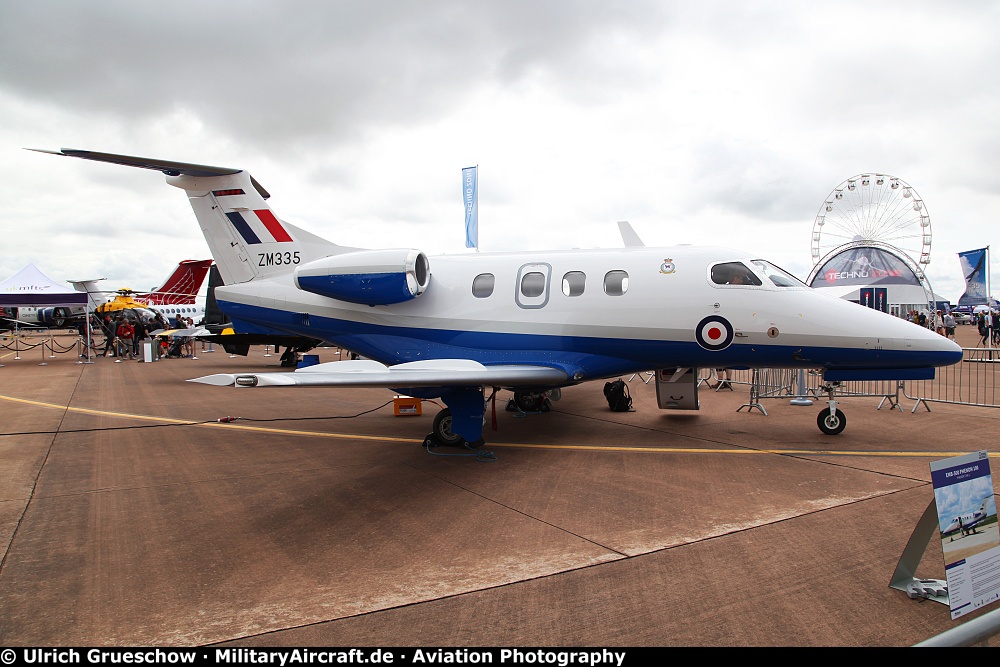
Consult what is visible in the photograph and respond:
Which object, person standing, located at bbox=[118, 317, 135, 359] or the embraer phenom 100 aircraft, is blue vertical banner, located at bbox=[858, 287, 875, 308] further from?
person standing, located at bbox=[118, 317, 135, 359]

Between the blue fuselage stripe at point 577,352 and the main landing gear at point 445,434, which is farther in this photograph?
the main landing gear at point 445,434

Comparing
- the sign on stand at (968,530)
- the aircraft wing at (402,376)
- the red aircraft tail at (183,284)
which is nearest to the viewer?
the sign on stand at (968,530)

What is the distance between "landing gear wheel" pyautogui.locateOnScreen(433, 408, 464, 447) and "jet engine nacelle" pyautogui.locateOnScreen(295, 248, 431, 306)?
2.07 m

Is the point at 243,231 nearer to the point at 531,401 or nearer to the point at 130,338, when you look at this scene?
the point at 531,401

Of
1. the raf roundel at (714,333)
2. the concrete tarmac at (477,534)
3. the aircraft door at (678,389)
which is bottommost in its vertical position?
the concrete tarmac at (477,534)

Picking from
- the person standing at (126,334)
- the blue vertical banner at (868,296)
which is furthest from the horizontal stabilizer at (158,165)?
the person standing at (126,334)

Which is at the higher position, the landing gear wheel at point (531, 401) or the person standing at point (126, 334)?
the person standing at point (126, 334)

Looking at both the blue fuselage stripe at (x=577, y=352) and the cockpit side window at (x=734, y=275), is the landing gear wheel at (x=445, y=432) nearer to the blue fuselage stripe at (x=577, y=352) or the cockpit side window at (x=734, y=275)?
the blue fuselage stripe at (x=577, y=352)

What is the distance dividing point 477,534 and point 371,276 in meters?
5.39

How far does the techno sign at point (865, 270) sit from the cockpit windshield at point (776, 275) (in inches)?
2212

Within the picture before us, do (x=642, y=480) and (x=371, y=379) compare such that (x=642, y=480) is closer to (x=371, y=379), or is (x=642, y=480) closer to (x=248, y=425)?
(x=371, y=379)

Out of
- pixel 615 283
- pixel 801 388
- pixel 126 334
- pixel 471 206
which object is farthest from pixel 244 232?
pixel 126 334

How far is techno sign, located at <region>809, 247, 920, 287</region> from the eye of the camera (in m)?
59.5

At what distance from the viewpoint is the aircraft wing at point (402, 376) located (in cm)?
→ 595
